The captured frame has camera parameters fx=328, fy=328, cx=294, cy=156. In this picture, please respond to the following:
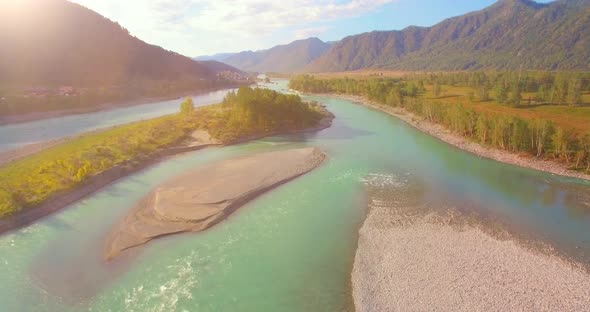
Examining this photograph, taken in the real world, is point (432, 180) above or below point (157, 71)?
below

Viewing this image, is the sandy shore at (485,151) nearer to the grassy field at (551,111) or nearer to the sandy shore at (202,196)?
the grassy field at (551,111)

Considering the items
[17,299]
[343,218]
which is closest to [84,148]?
[17,299]

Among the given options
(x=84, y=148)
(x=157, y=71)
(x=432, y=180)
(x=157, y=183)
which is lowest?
(x=432, y=180)

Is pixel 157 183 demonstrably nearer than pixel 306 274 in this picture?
No

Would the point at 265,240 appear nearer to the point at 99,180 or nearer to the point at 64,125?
the point at 99,180

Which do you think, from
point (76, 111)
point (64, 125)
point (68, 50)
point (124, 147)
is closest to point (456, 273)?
point (124, 147)

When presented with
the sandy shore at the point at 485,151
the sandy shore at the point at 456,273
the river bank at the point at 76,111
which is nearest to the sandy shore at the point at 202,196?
the sandy shore at the point at 456,273

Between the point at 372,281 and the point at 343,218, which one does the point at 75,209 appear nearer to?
the point at 343,218

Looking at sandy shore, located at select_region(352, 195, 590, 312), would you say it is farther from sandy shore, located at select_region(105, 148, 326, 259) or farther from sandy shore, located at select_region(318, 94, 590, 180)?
sandy shore, located at select_region(318, 94, 590, 180)
